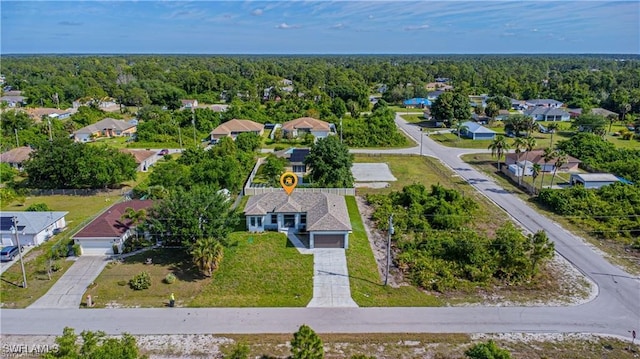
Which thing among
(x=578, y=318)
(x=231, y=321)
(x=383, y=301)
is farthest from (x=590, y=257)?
(x=231, y=321)

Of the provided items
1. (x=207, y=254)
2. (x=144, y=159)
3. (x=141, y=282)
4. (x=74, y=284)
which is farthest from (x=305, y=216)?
(x=144, y=159)

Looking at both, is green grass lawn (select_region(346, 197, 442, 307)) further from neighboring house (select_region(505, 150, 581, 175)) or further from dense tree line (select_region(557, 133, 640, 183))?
dense tree line (select_region(557, 133, 640, 183))

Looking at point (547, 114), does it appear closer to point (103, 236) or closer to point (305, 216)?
point (305, 216)

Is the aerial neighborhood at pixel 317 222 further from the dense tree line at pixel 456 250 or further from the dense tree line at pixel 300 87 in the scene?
the dense tree line at pixel 300 87

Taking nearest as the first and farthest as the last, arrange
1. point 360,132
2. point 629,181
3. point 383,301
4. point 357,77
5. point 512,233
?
point 383,301 < point 512,233 < point 629,181 < point 360,132 < point 357,77

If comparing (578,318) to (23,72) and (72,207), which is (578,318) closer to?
(72,207)

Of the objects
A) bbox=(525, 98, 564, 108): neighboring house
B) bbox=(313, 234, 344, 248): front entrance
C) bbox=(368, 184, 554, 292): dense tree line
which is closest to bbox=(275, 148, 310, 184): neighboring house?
bbox=(368, 184, 554, 292): dense tree line

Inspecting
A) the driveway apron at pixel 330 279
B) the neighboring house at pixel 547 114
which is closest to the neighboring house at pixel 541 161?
the driveway apron at pixel 330 279
